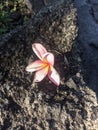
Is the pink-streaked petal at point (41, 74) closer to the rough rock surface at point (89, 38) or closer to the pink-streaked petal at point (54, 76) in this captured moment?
the pink-streaked petal at point (54, 76)

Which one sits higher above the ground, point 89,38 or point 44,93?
point 89,38

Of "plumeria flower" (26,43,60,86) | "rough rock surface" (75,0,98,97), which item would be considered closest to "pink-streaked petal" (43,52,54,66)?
"plumeria flower" (26,43,60,86)

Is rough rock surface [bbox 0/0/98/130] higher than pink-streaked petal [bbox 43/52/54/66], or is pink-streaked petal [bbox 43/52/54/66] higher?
pink-streaked petal [bbox 43/52/54/66]

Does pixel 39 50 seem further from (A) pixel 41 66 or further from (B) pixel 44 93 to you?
(B) pixel 44 93

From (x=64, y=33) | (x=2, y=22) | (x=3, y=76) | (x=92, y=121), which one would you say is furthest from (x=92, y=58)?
(x=2, y=22)

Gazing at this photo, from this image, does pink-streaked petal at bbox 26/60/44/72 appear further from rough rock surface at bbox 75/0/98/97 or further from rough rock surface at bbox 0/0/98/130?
rough rock surface at bbox 75/0/98/97

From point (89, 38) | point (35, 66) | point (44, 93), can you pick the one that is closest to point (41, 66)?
point (35, 66)
